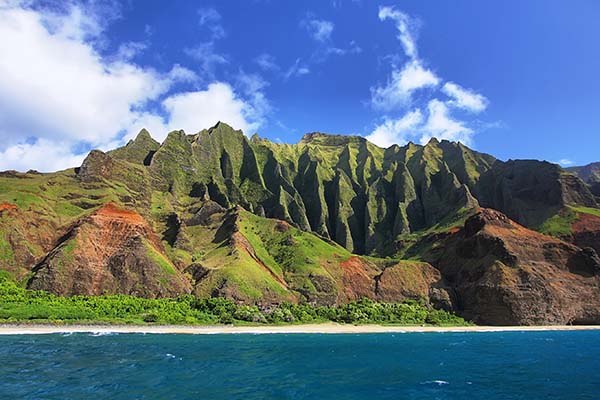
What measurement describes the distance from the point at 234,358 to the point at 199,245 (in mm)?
110288

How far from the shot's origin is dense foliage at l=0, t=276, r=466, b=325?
102 metres

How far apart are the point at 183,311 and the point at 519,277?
108419mm

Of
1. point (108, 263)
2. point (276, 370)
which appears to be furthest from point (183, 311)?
point (276, 370)

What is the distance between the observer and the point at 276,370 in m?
53.4

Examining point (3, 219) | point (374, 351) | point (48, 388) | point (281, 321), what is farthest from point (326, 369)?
point (3, 219)

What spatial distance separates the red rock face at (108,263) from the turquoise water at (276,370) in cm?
4200

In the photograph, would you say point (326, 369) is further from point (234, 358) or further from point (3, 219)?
point (3, 219)

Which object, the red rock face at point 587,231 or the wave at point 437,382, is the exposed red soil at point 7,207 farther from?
the red rock face at point 587,231

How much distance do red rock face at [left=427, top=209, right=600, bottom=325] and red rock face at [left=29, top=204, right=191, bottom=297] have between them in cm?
9668

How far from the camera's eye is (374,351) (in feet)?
249

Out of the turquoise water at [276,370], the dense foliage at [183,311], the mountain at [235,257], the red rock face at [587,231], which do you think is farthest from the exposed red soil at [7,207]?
the red rock face at [587,231]

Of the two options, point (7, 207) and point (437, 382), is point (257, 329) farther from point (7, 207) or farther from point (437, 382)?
point (7, 207)

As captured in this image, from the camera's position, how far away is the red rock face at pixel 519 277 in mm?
147625

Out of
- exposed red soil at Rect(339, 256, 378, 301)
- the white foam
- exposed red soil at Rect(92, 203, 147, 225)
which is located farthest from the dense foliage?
the white foam
